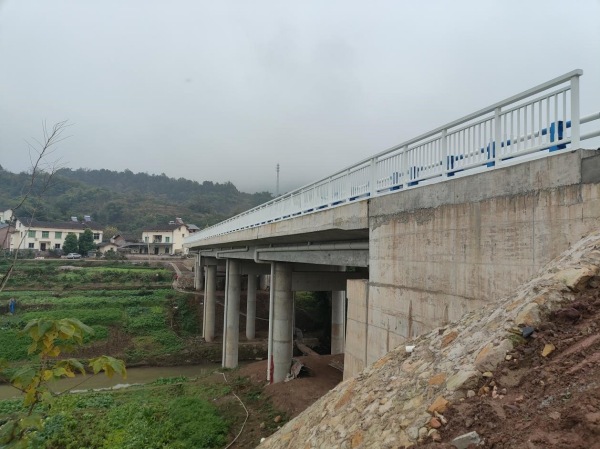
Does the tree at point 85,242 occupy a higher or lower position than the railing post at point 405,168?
lower

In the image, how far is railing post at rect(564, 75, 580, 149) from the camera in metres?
4.30

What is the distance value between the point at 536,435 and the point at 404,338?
13.8 feet

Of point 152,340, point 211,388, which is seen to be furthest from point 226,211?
point 211,388

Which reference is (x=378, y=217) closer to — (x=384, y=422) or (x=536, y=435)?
(x=384, y=422)

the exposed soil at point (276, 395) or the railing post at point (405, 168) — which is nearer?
the railing post at point (405, 168)

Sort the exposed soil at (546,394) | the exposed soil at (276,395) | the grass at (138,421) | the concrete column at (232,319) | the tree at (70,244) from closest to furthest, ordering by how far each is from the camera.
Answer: the exposed soil at (546,394) → the grass at (138,421) → the exposed soil at (276,395) → the concrete column at (232,319) → the tree at (70,244)

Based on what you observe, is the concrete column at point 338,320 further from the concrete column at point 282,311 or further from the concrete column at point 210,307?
the concrete column at point 210,307

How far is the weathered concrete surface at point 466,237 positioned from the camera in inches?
170

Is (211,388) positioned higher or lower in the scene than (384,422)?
lower

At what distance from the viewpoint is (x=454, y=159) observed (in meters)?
6.13

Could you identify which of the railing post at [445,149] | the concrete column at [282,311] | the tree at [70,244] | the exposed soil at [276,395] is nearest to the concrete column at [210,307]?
the exposed soil at [276,395]

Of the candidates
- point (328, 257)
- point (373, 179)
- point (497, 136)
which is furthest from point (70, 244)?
point (497, 136)

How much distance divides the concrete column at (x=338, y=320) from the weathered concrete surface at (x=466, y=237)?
17.3 meters

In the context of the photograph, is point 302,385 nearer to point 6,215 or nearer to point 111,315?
point 111,315
